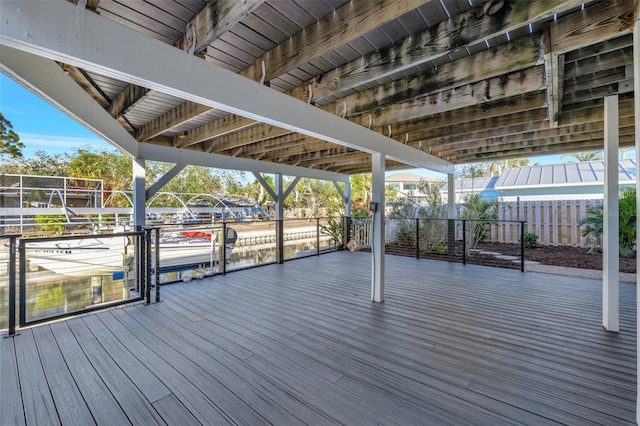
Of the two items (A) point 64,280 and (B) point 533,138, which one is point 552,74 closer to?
(B) point 533,138

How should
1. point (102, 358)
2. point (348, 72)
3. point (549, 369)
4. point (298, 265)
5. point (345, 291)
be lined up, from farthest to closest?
point (298, 265) → point (345, 291) → point (348, 72) → point (102, 358) → point (549, 369)

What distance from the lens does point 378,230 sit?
3.85m

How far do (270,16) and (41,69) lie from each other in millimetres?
1699

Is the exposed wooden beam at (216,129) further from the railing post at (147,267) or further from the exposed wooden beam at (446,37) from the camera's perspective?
the railing post at (147,267)

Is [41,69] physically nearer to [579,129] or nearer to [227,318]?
[227,318]

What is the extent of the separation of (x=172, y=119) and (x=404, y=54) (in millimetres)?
2999

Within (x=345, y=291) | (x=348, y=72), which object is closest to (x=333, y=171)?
(x=345, y=291)

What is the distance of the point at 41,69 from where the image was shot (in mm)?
2021

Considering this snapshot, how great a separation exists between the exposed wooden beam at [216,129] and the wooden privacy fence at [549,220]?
26.1ft

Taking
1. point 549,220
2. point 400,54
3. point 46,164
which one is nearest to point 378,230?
point 400,54

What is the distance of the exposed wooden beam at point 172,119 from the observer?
10.9 ft

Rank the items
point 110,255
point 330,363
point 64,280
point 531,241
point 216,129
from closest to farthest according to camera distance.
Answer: point 330,363
point 216,129
point 64,280
point 110,255
point 531,241

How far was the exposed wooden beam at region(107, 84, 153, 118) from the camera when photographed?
2821 mm

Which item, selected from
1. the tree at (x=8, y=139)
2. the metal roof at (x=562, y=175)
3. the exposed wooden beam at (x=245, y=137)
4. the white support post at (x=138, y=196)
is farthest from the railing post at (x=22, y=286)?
the metal roof at (x=562, y=175)
